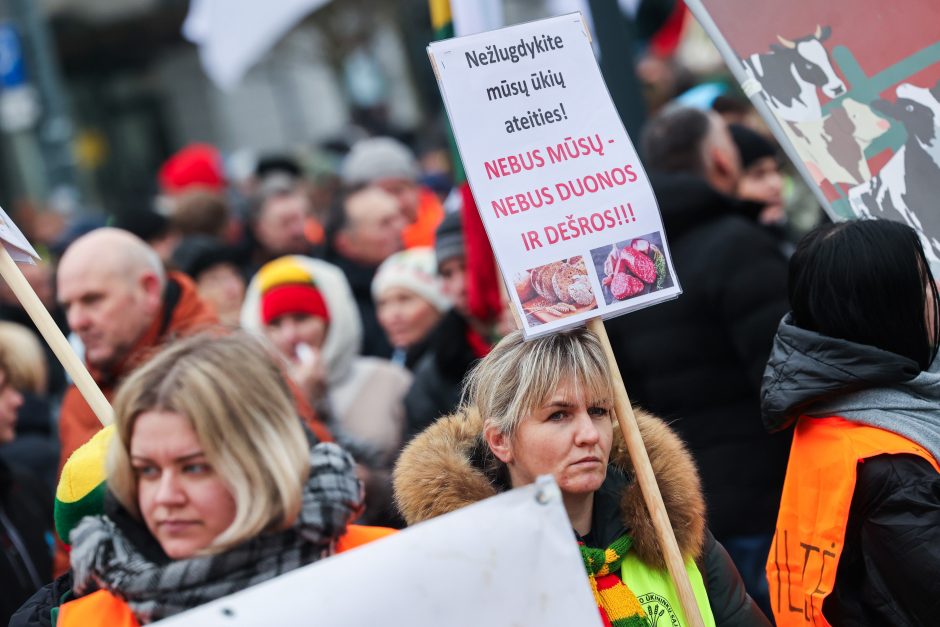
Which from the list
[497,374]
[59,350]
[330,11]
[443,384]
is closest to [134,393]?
[59,350]

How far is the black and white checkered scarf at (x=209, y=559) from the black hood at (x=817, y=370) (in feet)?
3.38

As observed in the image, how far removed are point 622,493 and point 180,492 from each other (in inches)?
40.9

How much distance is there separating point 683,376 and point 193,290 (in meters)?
1.79

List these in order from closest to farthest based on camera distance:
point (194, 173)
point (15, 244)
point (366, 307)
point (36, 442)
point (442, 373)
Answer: point (15, 244)
point (442, 373)
point (36, 442)
point (366, 307)
point (194, 173)

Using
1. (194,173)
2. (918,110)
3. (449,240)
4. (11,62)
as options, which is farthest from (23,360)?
(11,62)

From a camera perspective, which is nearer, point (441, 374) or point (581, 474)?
point (581, 474)

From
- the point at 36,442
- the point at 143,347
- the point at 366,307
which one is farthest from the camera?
the point at 366,307

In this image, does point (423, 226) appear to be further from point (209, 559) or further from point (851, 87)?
point (209, 559)

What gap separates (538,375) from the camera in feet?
9.68

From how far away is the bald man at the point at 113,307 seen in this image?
14.8ft

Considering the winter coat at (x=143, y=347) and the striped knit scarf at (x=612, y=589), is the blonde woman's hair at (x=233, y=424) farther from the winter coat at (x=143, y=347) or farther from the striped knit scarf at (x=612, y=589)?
the winter coat at (x=143, y=347)

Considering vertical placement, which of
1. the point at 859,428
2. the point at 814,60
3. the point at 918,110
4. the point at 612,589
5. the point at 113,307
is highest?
the point at 113,307

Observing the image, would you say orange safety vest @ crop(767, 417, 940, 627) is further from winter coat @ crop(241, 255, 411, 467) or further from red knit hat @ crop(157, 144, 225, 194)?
red knit hat @ crop(157, 144, 225, 194)

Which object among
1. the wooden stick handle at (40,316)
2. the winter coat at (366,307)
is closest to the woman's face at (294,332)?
the winter coat at (366,307)
